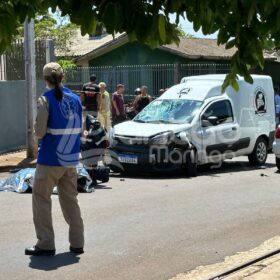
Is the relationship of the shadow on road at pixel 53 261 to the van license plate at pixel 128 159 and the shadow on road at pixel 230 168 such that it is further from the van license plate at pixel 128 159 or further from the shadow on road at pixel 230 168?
the shadow on road at pixel 230 168

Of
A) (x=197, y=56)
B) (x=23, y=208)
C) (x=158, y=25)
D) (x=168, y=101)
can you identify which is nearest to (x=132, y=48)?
(x=197, y=56)

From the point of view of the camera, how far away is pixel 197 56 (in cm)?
2931

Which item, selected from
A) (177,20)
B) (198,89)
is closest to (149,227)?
(177,20)

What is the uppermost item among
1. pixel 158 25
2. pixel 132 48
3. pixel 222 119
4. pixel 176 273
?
pixel 132 48

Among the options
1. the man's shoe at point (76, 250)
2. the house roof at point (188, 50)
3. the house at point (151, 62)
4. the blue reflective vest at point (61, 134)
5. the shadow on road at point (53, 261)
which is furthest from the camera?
the house roof at point (188, 50)

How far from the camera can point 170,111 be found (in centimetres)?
1397

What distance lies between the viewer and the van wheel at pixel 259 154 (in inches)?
594

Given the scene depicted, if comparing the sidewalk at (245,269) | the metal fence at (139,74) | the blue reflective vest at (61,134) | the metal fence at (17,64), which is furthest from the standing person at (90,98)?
the sidewalk at (245,269)

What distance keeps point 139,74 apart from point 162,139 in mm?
14620

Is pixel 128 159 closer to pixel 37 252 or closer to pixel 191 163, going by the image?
pixel 191 163

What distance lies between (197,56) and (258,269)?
23.4 m

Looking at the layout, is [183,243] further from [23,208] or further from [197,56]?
[197,56]

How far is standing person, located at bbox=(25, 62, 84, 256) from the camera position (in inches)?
266

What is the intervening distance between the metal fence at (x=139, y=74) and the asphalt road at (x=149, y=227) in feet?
44.7
